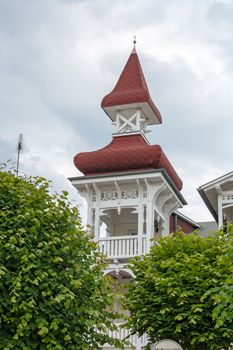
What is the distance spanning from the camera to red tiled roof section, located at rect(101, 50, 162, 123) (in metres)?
31.8

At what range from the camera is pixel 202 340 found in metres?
17.6

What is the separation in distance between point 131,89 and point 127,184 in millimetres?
5260

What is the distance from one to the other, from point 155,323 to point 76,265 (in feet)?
11.1

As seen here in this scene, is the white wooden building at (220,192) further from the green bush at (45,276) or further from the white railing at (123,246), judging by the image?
the green bush at (45,276)

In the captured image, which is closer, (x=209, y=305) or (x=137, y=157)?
(x=209, y=305)

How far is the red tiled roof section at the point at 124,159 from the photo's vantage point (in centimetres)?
2942

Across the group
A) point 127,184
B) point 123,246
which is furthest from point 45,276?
point 127,184

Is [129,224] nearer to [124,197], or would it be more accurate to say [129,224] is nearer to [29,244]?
[124,197]

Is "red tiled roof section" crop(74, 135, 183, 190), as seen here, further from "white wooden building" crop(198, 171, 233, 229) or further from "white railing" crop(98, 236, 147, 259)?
"white railing" crop(98, 236, 147, 259)

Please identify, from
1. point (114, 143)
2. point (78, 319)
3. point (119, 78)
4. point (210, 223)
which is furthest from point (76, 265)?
point (210, 223)

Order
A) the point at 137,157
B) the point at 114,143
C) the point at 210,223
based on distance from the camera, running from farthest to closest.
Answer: the point at 210,223, the point at 114,143, the point at 137,157

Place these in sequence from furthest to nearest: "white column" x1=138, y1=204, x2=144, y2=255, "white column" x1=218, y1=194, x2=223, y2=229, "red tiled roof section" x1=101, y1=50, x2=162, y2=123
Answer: "red tiled roof section" x1=101, y1=50, x2=162, y2=123, "white column" x1=138, y1=204, x2=144, y2=255, "white column" x1=218, y1=194, x2=223, y2=229

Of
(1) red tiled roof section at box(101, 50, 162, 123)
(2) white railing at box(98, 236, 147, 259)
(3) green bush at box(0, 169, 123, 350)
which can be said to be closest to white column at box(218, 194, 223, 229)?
(2) white railing at box(98, 236, 147, 259)

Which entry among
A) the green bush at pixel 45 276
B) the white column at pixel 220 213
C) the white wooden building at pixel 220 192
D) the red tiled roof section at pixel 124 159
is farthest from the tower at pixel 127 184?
the green bush at pixel 45 276
